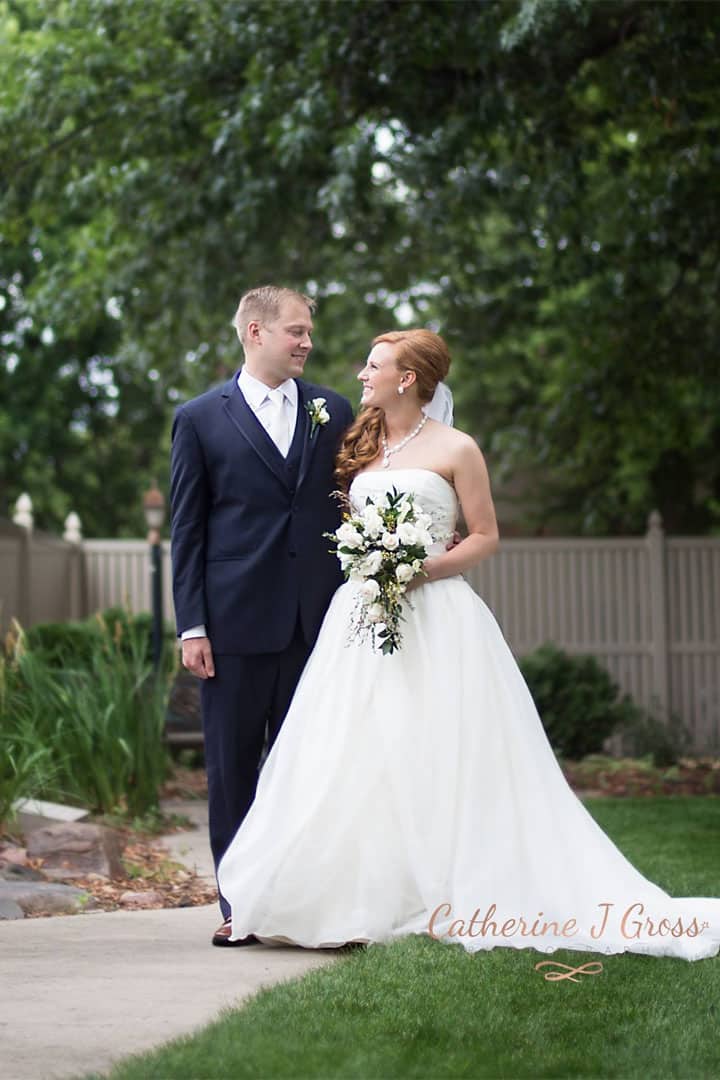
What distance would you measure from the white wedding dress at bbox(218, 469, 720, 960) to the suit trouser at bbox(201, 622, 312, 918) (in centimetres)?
14

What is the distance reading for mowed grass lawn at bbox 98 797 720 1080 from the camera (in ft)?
11.3

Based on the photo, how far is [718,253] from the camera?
11555 mm

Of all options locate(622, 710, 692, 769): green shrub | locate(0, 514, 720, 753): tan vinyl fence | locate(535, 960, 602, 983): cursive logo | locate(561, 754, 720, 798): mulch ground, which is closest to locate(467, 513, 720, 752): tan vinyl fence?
locate(0, 514, 720, 753): tan vinyl fence

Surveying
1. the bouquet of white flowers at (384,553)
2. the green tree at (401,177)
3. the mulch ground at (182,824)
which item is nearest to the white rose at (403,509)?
A: the bouquet of white flowers at (384,553)

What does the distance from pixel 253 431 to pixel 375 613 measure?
0.81m

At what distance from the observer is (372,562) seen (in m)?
4.77

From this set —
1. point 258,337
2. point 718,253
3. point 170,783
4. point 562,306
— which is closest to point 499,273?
point 562,306

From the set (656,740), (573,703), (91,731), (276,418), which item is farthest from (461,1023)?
(656,740)

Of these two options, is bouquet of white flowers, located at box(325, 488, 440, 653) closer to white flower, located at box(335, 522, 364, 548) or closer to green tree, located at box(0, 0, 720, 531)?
white flower, located at box(335, 522, 364, 548)

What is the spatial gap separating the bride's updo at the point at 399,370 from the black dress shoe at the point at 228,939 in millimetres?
1582

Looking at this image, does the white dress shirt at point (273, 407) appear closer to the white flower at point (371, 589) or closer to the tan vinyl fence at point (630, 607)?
the white flower at point (371, 589)

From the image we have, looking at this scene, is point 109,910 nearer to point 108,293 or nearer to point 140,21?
point 140,21

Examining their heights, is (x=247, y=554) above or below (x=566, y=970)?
above

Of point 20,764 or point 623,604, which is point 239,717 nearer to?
point 20,764
